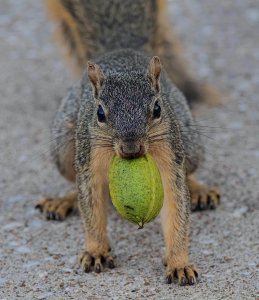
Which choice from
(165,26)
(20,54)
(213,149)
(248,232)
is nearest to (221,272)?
(248,232)

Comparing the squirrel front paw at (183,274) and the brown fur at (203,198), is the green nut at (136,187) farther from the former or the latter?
the brown fur at (203,198)

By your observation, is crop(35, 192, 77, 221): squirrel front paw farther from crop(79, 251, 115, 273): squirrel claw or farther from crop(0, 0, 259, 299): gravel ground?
crop(79, 251, 115, 273): squirrel claw

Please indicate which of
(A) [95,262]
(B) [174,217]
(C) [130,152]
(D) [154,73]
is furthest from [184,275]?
(D) [154,73]

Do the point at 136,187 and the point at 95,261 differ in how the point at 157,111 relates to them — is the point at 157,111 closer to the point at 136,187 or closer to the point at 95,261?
the point at 136,187

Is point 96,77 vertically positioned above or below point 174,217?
above

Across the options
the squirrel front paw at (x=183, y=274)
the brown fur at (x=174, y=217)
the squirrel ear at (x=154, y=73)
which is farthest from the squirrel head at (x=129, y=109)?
the squirrel front paw at (x=183, y=274)

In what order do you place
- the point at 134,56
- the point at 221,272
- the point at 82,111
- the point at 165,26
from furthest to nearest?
the point at 165,26
the point at 134,56
the point at 82,111
the point at 221,272

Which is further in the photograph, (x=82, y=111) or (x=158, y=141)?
(x=82, y=111)

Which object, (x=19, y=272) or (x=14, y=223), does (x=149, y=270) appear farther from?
(x=14, y=223)
